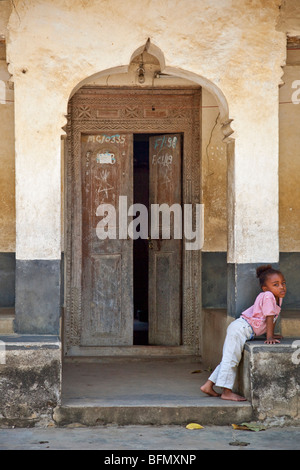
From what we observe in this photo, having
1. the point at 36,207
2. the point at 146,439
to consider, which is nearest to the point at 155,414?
the point at 146,439

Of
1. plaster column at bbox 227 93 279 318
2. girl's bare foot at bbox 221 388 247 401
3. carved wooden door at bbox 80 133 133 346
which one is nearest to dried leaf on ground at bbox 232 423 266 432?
girl's bare foot at bbox 221 388 247 401

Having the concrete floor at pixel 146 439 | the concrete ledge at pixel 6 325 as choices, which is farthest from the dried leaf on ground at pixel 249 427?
the concrete ledge at pixel 6 325

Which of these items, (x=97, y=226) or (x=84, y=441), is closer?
(x=84, y=441)

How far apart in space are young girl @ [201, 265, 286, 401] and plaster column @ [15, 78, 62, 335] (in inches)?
58.1

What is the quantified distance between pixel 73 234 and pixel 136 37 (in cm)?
271

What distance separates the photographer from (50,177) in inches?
225

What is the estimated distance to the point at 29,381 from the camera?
5422 mm

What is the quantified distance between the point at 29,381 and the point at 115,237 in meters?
2.72

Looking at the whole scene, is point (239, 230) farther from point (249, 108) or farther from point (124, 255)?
point (124, 255)

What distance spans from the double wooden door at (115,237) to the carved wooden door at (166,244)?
0.04 feet

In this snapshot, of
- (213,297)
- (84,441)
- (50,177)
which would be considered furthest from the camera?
(213,297)

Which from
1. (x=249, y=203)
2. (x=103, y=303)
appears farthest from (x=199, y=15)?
(x=103, y=303)

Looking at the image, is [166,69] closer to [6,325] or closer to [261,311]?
[261,311]

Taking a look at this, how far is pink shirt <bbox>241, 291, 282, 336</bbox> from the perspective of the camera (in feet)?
18.5
